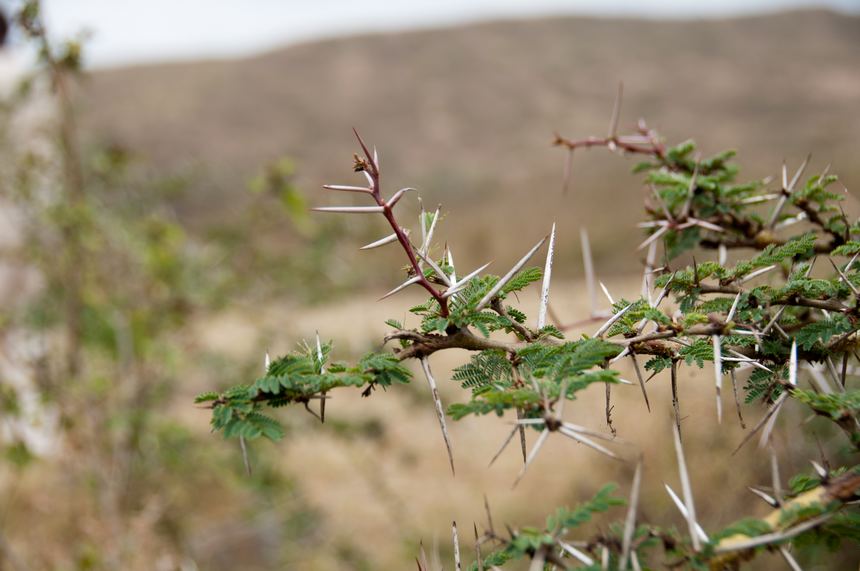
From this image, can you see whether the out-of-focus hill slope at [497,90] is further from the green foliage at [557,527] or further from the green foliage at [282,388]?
the green foliage at [557,527]

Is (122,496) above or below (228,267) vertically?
below

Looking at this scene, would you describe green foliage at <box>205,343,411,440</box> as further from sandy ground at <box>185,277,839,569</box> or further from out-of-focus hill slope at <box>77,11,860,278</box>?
out-of-focus hill slope at <box>77,11,860,278</box>

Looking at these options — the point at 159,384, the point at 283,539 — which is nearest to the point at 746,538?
the point at 159,384

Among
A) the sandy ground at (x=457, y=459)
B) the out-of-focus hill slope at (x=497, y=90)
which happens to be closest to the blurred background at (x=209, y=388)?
the sandy ground at (x=457, y=459)

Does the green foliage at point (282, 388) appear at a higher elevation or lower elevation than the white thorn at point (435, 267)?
lower

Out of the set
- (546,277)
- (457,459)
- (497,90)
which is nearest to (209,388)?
(457,459)

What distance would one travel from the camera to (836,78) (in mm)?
39562

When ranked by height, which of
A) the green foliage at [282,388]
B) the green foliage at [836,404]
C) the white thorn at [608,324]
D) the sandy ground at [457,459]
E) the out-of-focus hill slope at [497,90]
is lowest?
the sandy ground at [457,459]

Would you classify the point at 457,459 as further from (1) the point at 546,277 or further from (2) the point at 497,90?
(2) the point at 497,90

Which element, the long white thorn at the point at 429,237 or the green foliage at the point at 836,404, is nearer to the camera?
the green foliage at the point at 836,404

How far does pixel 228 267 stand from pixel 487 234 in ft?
32.5

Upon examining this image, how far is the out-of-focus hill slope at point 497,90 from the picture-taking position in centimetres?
3697

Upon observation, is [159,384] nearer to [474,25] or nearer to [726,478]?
[726,478]

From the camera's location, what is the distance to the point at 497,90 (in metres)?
43.4
